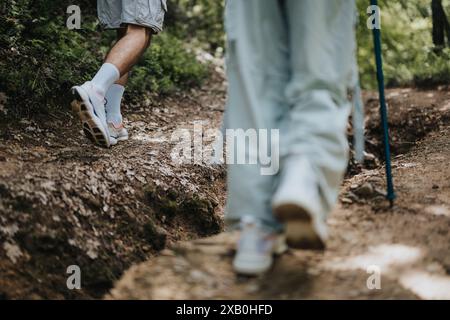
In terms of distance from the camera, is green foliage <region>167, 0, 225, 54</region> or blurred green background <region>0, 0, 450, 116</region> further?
green foliage <region>167, 0, 225, 54</region>

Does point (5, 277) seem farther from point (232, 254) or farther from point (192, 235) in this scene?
point (192, 235)

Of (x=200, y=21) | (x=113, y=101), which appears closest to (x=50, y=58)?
(x=113, y=101)

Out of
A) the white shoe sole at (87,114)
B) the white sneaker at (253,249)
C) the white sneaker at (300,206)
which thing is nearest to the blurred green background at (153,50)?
the white shoe sole at (87,114)

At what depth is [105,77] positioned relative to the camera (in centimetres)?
321

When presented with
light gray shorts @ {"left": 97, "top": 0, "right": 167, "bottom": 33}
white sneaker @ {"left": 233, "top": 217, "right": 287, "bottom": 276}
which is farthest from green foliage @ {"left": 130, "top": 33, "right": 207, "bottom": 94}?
white sneaker @ {"left": 233, "top": 217, "right": 287, "bottom": 276}

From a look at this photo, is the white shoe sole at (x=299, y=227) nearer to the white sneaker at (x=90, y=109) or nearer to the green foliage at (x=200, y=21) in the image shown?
the white sneaker at (x=90, y=109)

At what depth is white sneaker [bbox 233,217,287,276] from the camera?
2014 mm

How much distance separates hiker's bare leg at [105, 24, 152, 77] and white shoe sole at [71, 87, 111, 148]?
44 cm

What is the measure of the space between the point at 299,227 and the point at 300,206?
15 cm

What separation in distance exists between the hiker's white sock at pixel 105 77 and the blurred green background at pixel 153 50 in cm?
96

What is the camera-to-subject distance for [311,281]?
6.84 feet

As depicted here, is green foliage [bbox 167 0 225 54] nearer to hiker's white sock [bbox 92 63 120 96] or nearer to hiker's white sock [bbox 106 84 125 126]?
hiker's white sock [bbox 106 84 125 126]

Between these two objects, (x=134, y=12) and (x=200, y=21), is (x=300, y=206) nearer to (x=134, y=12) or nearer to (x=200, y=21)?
(x=134, y=12)

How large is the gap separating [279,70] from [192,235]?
1.50 metres
